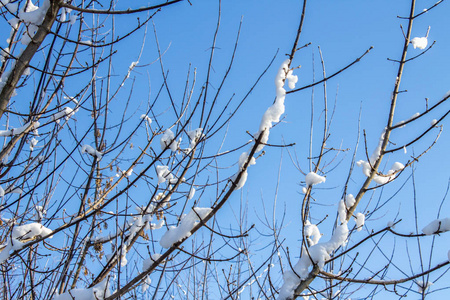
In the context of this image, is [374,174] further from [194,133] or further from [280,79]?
[194,133]

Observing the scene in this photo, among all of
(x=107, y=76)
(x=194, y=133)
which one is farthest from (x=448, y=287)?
(x=107, y=76)

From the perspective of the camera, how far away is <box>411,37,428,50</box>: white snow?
218 cm

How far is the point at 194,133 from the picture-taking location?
2.37 meters

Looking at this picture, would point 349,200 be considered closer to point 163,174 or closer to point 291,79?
point 291,79

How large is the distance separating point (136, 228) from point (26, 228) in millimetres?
646

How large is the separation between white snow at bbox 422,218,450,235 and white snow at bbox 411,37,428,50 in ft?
3.24

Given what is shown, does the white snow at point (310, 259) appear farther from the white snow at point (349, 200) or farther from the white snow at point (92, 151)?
the white snow at point (92, 151)

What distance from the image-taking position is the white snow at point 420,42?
85.7 inches

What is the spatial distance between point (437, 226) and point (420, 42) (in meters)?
1.05

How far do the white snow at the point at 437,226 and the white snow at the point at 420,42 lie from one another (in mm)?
989

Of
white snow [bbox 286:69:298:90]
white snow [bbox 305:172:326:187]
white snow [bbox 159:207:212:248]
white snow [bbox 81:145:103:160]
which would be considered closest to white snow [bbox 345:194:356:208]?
white snow [bbox 305:172:326:187]

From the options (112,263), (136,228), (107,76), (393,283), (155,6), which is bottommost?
(393,283)

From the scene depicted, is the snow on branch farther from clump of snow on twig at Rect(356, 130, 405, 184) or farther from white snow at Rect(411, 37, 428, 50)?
white snow at Rect(411, 37, 428, 50)

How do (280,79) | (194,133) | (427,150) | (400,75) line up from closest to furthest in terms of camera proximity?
(280,79), (400,75), (427,150), (194,133)
